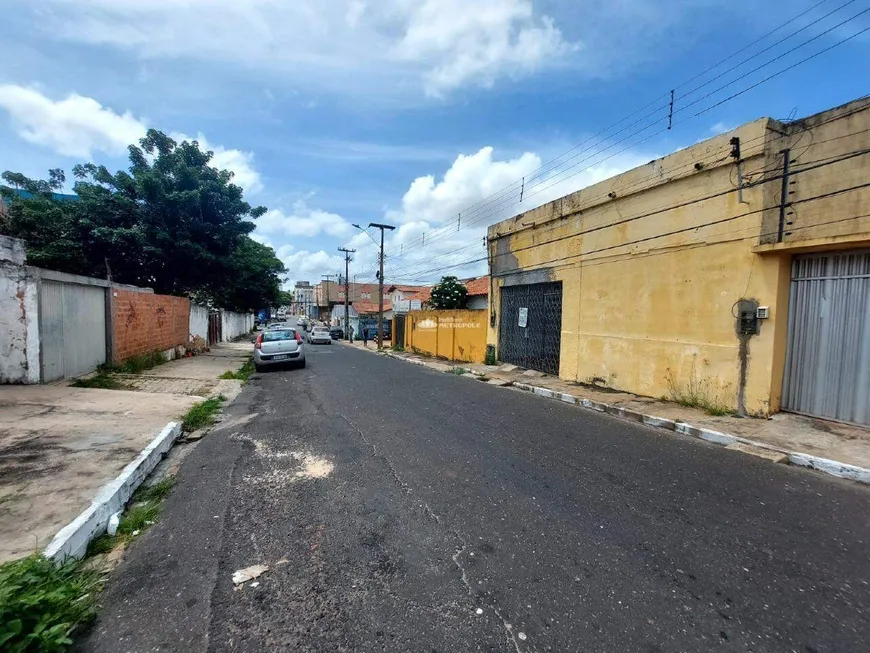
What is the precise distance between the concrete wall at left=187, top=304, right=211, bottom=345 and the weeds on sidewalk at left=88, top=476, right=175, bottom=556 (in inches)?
648

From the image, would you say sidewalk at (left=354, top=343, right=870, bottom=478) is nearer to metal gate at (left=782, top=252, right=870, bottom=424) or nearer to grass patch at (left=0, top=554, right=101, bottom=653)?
metal gate at (left=782, top=252, right=870, bottom=424)

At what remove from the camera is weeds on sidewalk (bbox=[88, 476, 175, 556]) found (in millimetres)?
3082

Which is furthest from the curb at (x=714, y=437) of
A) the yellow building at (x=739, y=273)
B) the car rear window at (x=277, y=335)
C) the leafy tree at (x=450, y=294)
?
the leafy tree at (x=450, y=294)

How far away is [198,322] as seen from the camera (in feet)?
66.8

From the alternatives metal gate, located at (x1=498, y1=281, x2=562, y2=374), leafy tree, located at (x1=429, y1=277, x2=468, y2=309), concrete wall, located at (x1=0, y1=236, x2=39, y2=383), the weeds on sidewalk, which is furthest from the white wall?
the weeds on sidewalk

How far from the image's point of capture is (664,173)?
8.55 m

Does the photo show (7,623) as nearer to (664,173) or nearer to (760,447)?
(760,447)

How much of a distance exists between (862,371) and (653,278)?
3589 mm

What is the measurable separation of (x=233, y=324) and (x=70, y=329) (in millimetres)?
26609

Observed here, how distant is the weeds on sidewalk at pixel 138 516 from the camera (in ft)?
10.1

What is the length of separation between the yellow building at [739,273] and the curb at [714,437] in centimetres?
133

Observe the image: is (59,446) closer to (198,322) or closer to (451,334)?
(451,334)

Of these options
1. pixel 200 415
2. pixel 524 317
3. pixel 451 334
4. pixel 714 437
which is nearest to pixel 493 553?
pixel 714 437

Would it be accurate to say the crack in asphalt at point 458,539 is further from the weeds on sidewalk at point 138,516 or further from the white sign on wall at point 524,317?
the white sign on wall at point 524,317
